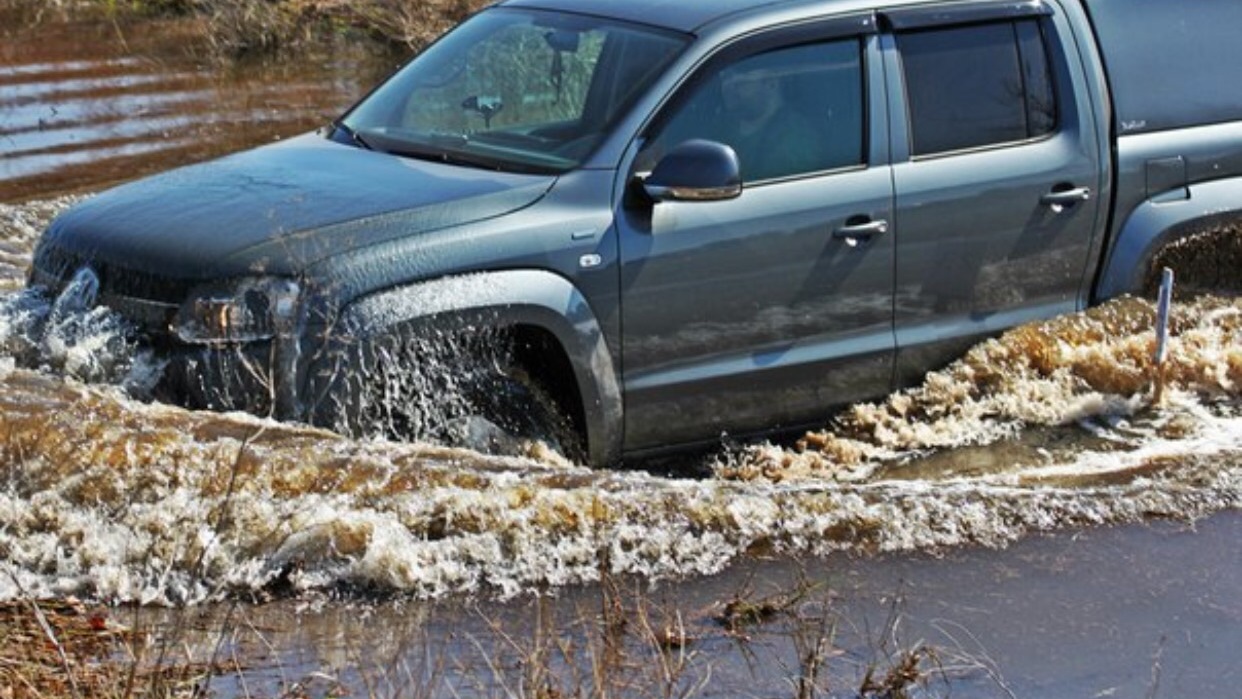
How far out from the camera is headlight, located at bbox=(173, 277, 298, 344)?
673 cm

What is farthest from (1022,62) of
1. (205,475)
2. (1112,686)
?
(205,475)

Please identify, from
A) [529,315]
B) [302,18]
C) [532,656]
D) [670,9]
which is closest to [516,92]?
[670,9]

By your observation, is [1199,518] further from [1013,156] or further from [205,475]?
[205,475]

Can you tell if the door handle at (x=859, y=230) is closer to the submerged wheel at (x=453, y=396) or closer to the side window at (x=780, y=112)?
the side window at (x=780, y=112)

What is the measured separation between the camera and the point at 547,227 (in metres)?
7.19

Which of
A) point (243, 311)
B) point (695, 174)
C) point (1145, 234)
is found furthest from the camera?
point (1145, 234)

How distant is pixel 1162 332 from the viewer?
8.66 m

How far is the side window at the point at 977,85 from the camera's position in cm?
812

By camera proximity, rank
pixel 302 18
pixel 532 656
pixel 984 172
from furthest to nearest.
Result: pixel 302 18 < pixel 984 172 < pixel 532 656

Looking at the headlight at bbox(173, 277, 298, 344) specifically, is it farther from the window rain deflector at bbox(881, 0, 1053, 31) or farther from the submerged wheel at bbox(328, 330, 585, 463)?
the window rain deflector at bbox(881, 0, 1053, 31)

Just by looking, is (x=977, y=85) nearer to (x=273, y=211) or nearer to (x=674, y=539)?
(x=674, y=539)

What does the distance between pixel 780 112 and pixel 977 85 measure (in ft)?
3.11

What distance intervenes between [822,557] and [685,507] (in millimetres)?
473

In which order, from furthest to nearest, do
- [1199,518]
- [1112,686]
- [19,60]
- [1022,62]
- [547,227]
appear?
[19,60] → [1022,62] → [1199,518] → [547,227] → [1112,686]
